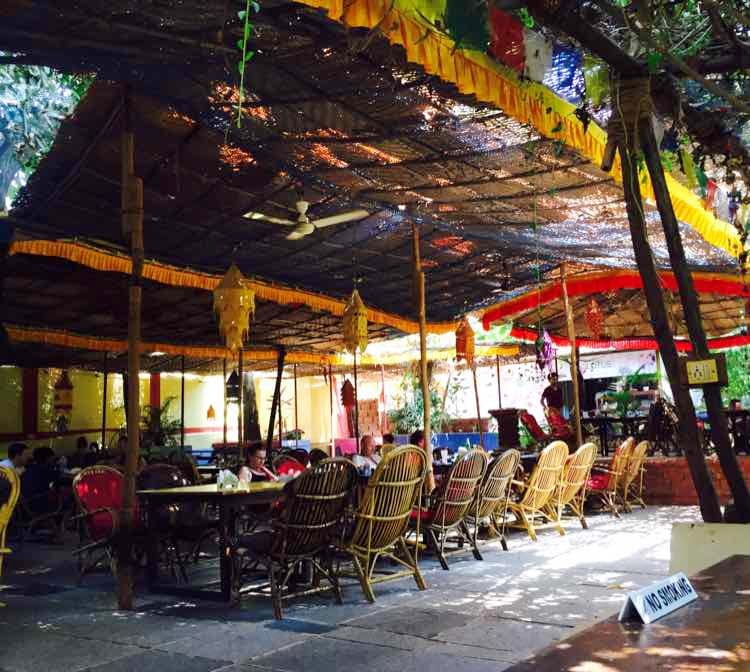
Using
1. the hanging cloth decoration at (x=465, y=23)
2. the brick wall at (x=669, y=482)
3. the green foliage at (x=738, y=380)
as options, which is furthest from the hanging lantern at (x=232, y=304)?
the green foliage at (x=738, y=380)

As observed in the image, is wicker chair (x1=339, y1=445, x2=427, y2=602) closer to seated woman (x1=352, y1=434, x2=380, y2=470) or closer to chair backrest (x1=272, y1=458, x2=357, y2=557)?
chair backrest (x1=272, y1=458, x2=357, y2=557)

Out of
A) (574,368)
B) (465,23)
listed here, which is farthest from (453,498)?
(574,368)

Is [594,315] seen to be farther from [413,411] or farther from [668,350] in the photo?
[668,350]

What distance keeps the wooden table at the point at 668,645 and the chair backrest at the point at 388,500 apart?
→ 10.8 ft

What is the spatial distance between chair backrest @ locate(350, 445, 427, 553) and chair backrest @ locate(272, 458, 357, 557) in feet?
0.47

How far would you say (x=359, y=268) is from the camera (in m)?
9.69

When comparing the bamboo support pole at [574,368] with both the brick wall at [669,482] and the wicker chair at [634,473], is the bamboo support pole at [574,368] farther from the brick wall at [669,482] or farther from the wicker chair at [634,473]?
the brick wall at [669,482]

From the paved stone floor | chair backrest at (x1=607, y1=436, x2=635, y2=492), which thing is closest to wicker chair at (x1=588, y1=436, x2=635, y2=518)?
chair backrest at (x1=607, y1=436, x2=635, y2=492)

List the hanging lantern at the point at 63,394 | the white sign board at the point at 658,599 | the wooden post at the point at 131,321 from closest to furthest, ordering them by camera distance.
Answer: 1. the white sign board at the point at 658,599
2. the wooden post at the point at 131,321
3. the hanging lantern at the point at 63,394

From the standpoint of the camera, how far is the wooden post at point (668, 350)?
10.4 feet

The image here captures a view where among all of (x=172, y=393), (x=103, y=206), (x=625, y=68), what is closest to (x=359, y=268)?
(x=103, y=206)

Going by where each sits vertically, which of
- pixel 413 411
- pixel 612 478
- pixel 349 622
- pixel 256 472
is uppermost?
pixel 413 411

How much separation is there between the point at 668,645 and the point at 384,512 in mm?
3721

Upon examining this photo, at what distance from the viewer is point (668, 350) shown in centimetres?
319
